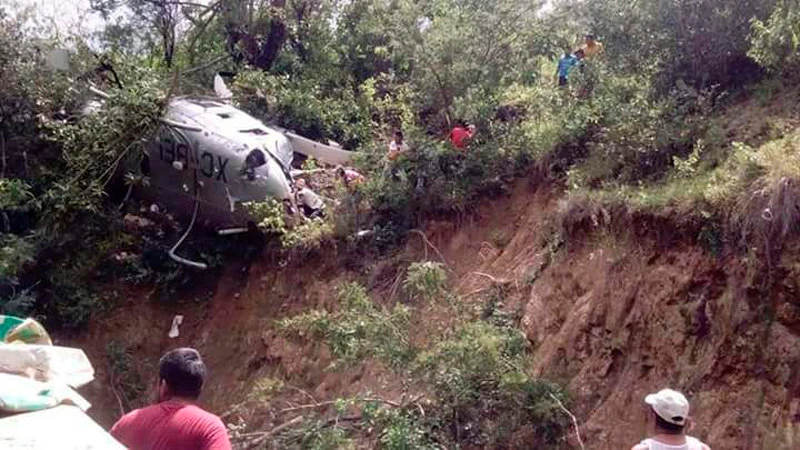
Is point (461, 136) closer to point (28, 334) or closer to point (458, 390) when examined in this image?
point (458, 390)

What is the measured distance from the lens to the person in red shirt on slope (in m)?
11.3

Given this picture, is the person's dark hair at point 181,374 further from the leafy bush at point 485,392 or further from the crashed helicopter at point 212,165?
the crashed helicopter at point 212,165

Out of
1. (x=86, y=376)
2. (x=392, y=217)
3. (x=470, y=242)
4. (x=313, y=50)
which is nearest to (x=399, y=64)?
(x=313, y=50)

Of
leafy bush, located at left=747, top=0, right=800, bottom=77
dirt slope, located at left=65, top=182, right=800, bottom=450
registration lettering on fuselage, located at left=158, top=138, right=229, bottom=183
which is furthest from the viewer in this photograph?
registration lettering on fuselage, located at left=158, top=138, right=229, bottom=183

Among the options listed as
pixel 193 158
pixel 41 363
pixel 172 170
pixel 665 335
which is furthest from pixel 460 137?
pixel 41 363

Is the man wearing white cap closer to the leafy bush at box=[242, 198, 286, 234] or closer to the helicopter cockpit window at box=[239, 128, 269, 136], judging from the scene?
the leafy bush at box=[242, 198, 286, 234]

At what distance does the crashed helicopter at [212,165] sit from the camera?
12008 millimetres

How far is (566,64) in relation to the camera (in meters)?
12.1

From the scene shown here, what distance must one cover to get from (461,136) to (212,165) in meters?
3.53

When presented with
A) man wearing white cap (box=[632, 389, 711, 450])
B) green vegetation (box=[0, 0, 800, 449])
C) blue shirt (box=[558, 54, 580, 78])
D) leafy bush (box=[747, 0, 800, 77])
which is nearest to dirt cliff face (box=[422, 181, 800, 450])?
green vegetation (box=[0, 0, 800, 449])

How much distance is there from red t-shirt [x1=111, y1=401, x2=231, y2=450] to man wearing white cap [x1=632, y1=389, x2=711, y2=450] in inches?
72.1

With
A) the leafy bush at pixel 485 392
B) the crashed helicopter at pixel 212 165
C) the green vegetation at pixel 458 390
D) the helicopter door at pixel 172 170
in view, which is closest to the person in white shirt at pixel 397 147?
the crashed helicopter at pixel 212 165

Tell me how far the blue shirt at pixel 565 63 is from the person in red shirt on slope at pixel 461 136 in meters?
1.59

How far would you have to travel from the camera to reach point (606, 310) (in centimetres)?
728
